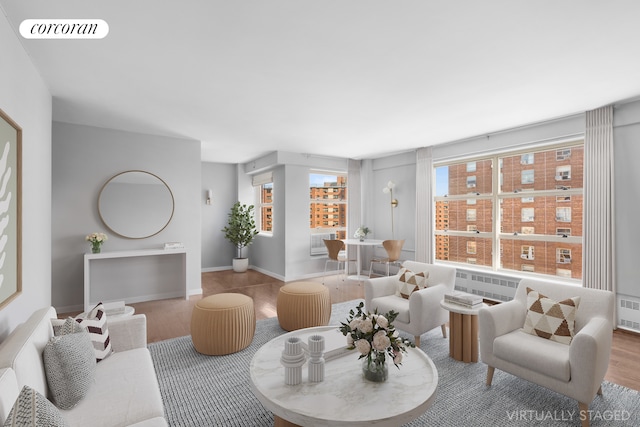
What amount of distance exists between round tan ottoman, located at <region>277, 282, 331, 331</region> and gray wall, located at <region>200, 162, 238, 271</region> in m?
4.34

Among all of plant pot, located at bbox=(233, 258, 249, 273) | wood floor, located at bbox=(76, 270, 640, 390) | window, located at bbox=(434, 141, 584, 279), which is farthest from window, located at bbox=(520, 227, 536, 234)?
plant pot, located at bbox=(233, 258, 249, 273)

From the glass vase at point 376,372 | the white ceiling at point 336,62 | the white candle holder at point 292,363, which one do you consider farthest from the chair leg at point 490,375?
the white ceiling at point 336,62

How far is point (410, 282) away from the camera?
3412mm

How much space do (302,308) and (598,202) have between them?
3.62 metres

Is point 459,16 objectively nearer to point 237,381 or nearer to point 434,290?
point 434,290

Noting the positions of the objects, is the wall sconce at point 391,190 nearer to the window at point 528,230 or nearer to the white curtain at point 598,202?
the window at point 528,230

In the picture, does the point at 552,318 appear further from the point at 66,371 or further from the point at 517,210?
the point at 66,371

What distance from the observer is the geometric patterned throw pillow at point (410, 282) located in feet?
11.1

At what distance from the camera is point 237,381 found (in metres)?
2.47

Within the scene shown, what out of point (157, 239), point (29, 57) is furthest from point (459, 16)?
point (157, 239)

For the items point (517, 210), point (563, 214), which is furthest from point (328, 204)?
point (563, 214)

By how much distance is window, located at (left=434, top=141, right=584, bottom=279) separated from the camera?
Result: 419 centimetres

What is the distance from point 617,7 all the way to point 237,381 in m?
3.55

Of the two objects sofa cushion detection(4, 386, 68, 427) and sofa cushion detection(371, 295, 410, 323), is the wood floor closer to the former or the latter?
sofa cushion detection(371, 295, 410, 323)
